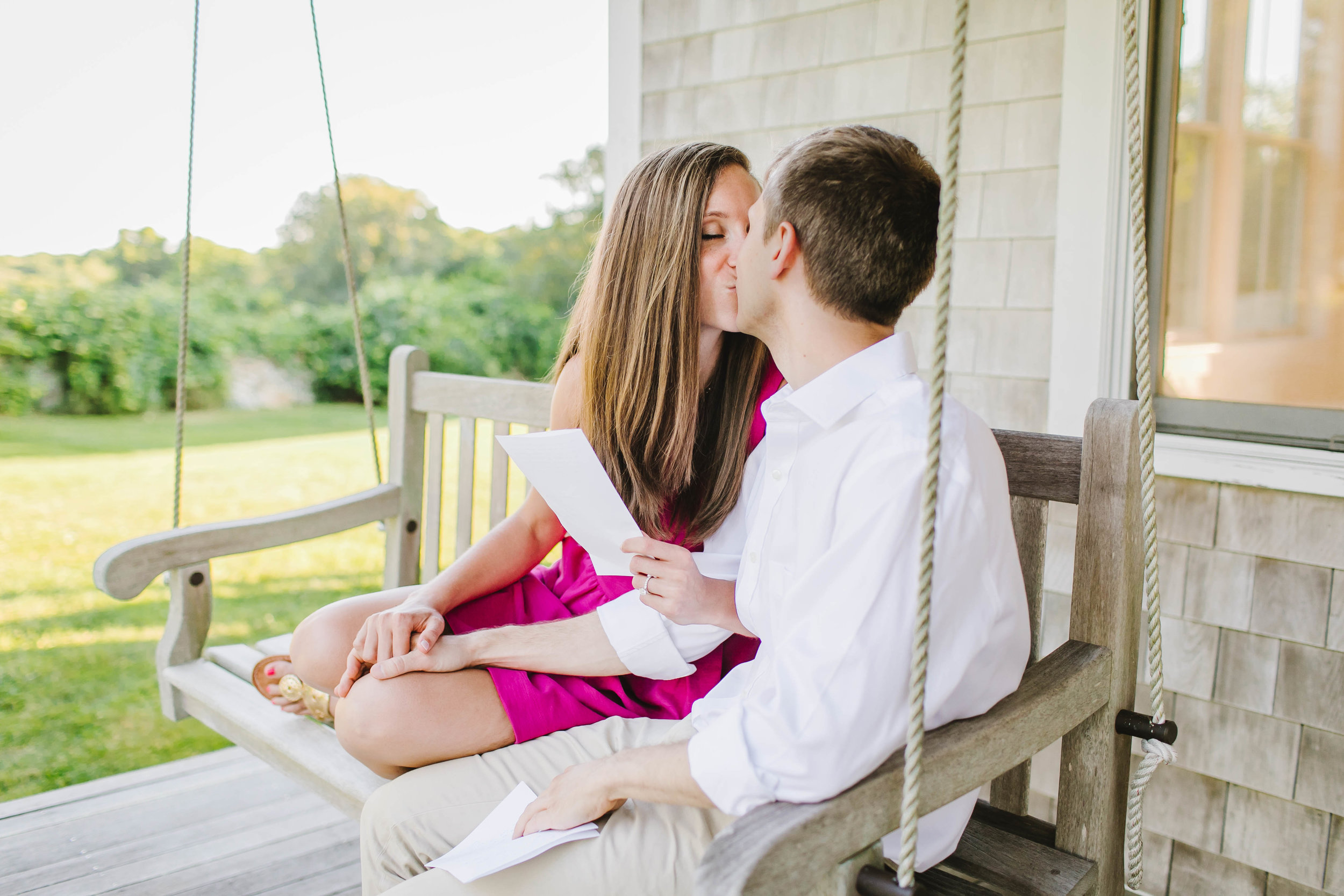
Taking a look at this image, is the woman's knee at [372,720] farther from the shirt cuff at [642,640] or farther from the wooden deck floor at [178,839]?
the wooden deck floor at [178,839]

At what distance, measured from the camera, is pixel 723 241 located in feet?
5.12

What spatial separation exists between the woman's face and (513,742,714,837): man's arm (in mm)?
742

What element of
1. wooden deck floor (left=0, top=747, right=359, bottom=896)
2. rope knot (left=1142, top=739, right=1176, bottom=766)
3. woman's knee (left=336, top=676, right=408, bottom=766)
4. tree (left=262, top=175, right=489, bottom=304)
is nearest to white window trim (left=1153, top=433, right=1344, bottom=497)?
rope knot (left=1142, top=739, right=1176, bottom=766)

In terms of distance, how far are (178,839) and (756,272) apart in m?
2.06

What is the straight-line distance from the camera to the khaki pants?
43.8 inches

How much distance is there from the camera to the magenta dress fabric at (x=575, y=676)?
1501mm

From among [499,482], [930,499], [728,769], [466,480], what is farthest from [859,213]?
[466,480]

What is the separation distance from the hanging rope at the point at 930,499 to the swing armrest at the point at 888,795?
0.05 meters

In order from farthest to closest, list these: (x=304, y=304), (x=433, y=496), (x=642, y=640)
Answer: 1. (x=304, y=304)
2. (x=433, y=496)
3. (x=642, y=640)

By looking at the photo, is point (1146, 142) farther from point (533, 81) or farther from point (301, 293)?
point (533, 81)

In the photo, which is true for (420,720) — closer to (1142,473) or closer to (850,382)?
(850,382)

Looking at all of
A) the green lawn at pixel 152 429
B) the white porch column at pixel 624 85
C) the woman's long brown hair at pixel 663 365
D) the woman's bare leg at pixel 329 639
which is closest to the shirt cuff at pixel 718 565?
the woman's long brown hair at pixel 663 365

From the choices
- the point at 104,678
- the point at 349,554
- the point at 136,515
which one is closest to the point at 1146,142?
the point at 104,678

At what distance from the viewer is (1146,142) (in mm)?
2166
